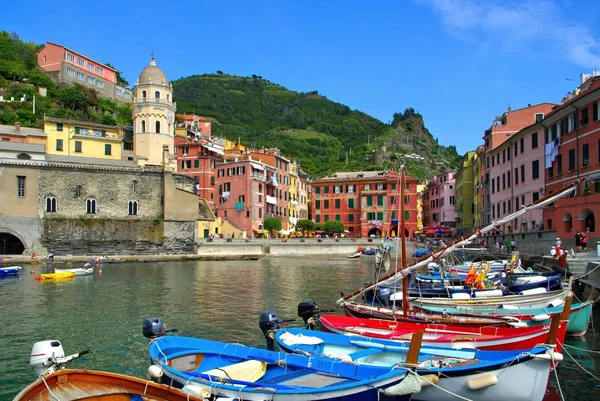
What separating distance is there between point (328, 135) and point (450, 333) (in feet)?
520

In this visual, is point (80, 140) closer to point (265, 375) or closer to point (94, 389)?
point (94, 389)

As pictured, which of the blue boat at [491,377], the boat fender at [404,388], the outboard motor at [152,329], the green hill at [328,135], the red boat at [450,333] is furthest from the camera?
the green hill at [328,135]

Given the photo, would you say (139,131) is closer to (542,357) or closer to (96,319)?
(96,319)

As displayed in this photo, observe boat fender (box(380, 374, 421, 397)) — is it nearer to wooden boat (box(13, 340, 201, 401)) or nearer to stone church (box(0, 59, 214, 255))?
wooden boat (box(13, 340, 201, 401))

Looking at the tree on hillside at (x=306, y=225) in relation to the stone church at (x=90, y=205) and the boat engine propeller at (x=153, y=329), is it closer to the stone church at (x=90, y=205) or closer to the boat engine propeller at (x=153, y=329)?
the stone church at (x=90, y=205)

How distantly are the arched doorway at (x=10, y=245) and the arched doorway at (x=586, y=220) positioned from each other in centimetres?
5967

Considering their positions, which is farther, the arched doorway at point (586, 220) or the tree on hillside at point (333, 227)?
the tree on hillside at point (333, 227)

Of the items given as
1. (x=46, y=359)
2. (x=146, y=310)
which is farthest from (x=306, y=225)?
(x=46, y=359)

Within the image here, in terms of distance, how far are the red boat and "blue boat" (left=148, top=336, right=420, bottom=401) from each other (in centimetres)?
313

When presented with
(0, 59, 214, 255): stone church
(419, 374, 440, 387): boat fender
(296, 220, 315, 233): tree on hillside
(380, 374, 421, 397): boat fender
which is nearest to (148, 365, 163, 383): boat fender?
(380, 374, 421, 397): boat fender

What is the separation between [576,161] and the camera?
37.2 m

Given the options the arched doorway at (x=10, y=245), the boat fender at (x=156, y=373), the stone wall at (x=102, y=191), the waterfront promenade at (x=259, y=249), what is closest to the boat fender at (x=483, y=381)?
the boat fender at (x=156, y=373)

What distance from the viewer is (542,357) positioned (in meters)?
9.21

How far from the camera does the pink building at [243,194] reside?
72.7 m
